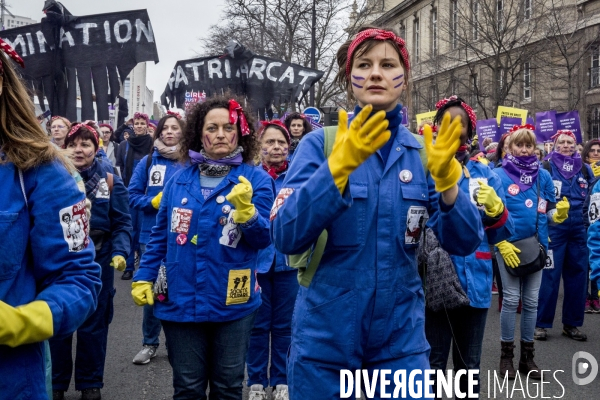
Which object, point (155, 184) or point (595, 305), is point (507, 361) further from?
point (595, 305)

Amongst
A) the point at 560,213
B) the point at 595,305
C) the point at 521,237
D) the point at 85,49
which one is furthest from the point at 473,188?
the point at 595,305

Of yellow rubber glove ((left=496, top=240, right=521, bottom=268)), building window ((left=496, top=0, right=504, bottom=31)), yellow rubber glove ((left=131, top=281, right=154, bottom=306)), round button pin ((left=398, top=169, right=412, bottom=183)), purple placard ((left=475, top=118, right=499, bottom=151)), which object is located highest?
building window ((left=496, top=0, right=504, bottom=31))

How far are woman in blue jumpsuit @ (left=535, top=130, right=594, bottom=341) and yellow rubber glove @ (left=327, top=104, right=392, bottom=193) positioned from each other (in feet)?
17.5

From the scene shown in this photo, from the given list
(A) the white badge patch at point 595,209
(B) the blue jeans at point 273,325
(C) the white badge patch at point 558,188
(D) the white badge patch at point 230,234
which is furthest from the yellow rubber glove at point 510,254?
(D) the white badge patch at point 230,234

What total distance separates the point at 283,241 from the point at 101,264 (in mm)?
2991

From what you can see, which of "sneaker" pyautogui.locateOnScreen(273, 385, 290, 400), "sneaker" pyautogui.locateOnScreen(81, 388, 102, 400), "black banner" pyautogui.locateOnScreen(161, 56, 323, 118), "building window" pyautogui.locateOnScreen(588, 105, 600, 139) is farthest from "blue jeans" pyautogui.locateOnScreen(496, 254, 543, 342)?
"building window" pyautogui.locateOnScreen(588, 105, 600, 139)

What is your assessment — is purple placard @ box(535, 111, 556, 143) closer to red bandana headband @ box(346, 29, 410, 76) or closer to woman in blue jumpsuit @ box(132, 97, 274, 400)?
woman in blue jumpsuit @ box(132, 97, 274, 400)

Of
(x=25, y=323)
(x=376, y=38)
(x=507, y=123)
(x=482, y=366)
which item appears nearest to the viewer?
(x=25, y=323)

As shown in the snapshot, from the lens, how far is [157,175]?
5840mm

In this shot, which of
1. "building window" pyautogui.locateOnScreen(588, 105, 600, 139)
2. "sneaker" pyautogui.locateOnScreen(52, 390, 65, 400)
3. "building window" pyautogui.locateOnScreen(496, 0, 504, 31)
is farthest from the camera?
"building window" pyautogui.locateOnScreen(588, 105, 600, 139)

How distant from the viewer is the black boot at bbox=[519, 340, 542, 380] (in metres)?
5.23

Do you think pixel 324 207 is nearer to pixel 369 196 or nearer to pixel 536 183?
pixel 369 196

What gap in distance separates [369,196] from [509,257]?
3263mm

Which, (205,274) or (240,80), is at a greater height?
(240,80)
